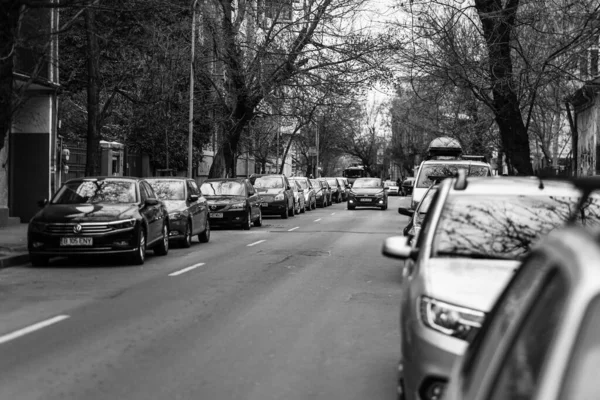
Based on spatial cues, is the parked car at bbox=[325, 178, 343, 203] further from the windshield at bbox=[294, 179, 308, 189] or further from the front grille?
the front grille

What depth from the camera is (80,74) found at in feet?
116

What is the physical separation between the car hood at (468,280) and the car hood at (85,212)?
431 inches

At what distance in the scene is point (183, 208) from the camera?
70.8ft

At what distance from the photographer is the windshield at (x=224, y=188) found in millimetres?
30062

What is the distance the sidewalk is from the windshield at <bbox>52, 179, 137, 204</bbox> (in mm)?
1165

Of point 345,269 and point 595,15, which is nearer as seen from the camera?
point 595,15

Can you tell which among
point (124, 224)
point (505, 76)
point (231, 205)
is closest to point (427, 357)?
point (124, 224)

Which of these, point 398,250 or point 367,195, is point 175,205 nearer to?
point 398,250

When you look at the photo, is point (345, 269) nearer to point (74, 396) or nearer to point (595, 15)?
point (595, 15)

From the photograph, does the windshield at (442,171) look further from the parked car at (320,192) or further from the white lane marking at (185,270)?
the parked car at (320,192)

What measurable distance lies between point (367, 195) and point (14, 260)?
3397 centimetres

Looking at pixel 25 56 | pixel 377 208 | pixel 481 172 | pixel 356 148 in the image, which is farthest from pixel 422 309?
pixel 356 148

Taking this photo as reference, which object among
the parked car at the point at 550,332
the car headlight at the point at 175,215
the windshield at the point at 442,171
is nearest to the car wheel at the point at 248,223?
the windshield at the point at 442,171

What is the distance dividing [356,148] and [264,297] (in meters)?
98.5
